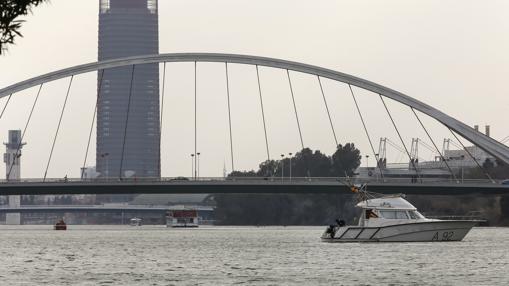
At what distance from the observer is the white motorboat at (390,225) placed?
103 metres

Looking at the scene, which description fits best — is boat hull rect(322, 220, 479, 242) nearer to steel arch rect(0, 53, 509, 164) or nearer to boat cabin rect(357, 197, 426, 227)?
boat cabin rect(357, 197, 426, 227)

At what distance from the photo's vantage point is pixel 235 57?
14725cm

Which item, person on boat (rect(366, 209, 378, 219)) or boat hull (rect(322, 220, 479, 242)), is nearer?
boat hull (rect(322, 220, 479, 242))

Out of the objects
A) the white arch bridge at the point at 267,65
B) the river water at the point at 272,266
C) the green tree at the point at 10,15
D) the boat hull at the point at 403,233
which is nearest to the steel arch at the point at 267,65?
the white arch bridge at the point at 267,65

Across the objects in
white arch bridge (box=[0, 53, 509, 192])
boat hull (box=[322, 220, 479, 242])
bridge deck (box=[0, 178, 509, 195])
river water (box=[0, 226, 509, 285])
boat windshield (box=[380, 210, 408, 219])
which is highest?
white arch bridge (box=[0, 53, 509, 192])

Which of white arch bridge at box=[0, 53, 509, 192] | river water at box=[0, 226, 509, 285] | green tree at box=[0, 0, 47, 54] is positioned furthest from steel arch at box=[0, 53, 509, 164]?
green tree at box=[0, 0, 47, 54]

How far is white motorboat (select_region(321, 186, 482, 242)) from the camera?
103250 mm

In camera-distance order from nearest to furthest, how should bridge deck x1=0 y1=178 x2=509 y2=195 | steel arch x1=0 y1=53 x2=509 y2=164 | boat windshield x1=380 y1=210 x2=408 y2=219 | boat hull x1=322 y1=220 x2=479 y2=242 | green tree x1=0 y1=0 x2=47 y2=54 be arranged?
green tree x1=0 y1=0 x2=47 y2=54 → boat hull x1=322 y1=220 x2=479 y2=242 → boat windshield x1=380 y1=210 x2=408 y2=219 → bridge deck x1=0 y1=178 x2=509 y2=195 → steel arch x1=0 y1=53 x2=509 y2=164

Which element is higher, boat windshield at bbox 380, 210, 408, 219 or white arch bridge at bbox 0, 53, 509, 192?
white arch bridge at bbox 0, 53, 509, 192

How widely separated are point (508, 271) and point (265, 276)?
12816mm

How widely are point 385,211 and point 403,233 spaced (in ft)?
7.16

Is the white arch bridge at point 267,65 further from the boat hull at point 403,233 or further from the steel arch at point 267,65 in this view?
the boat hull at point 403,233

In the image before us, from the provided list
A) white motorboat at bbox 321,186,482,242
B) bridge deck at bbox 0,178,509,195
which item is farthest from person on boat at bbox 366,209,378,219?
bridge deck at bbox 0,178,509,195

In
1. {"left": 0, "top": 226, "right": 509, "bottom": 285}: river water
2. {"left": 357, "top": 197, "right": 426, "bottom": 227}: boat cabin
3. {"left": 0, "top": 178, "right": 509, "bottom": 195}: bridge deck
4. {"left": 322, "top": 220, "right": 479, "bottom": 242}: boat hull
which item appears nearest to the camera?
{"left": 0, "top": 226, "right": 509, "bottom": 285}: river water
